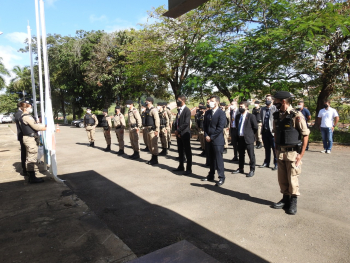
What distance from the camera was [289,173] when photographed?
4.13 meters

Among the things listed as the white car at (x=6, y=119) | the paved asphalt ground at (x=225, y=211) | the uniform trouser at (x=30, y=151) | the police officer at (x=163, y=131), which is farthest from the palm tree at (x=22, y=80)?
the paved asphalt ground at (x=225, y=211)

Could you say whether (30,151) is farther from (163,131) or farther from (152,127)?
(163,131)

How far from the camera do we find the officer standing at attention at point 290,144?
13.4ft

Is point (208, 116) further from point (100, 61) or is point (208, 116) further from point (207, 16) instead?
point (100, 61)

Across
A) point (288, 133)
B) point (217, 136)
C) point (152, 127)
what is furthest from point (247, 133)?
point (152, 127)

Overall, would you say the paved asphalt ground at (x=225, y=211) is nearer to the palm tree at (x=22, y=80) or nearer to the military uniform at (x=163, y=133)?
the military uniform at (x=163, y=133)

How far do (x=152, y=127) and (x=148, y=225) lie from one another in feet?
15.3

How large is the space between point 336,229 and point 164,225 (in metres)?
2.48

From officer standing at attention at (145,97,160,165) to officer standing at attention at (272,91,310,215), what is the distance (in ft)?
13.8

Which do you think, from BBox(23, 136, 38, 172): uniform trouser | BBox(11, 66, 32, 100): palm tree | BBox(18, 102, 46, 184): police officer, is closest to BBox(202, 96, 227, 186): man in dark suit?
BBox(18, 102, 46, 184): police officer

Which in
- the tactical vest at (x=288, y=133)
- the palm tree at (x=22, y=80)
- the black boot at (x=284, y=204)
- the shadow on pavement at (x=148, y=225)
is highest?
the palm tree at (x=22, y=80)

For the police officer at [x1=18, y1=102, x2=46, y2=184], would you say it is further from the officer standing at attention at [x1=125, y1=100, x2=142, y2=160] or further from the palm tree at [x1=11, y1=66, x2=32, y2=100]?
the palm tree at [x1=11, y1=66, x2=32, y2=100]

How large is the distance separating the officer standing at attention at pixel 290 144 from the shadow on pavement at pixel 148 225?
63cm

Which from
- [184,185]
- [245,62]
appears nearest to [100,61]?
[245,62]
